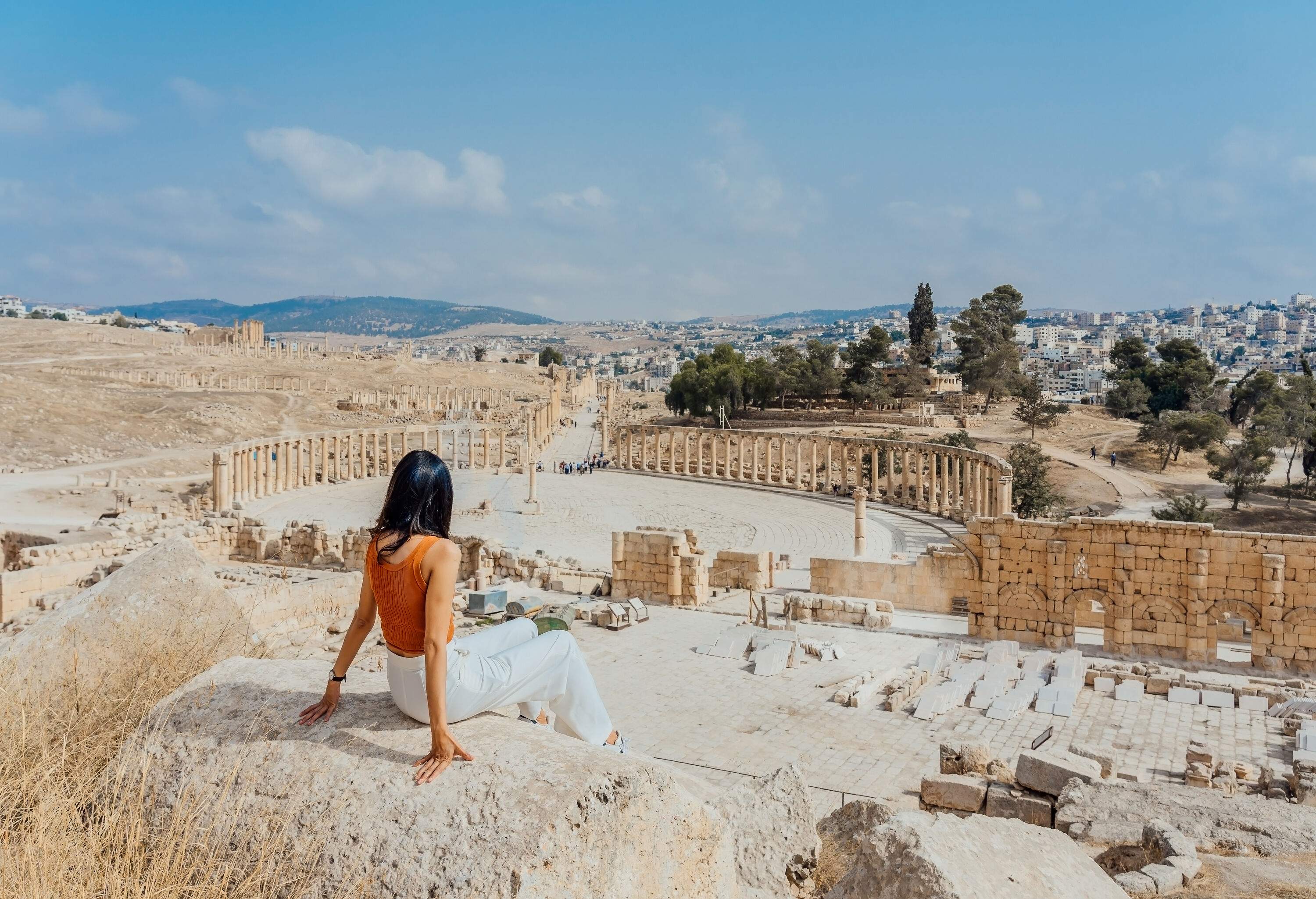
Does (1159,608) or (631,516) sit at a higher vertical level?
(1159,608)

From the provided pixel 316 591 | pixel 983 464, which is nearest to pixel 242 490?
pixel 316 591

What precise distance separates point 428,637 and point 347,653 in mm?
692

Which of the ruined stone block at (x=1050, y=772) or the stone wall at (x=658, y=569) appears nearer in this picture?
Answer: the ruined stone block at (x=1050, y=772)

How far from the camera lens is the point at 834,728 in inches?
494

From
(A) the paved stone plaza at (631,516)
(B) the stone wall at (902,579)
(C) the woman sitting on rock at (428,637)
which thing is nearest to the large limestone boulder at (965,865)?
(C) the woman sitting on rock at (428,637)

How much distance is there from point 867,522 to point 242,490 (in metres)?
23.7

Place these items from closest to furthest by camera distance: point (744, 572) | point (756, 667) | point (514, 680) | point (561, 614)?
1. point (514, 680)
2. point (756, 667)
3. point (561, 614)
4. point (744, 572)

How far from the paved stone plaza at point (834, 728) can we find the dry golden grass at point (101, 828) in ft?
22.0

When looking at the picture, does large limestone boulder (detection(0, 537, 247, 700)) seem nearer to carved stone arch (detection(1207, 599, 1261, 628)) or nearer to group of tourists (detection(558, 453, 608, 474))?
carved stone arch (detection(1207, 599, 1261, 628))

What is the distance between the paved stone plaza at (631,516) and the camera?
101 feet

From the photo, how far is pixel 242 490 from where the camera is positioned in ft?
121

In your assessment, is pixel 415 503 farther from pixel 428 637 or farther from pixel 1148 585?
pixel 1148 585

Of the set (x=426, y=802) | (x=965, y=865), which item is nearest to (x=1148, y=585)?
(x=965, y=865)

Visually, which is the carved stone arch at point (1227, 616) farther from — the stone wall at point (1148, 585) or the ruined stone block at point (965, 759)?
the ruined stone block at point (965, 759)
